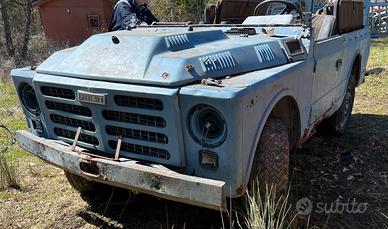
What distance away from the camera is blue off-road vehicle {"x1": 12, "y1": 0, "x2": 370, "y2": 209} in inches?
106

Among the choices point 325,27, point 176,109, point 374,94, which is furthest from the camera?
point 374,94

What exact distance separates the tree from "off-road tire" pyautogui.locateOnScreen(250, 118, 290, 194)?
14.9 metres

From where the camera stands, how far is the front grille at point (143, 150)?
2.91 meters

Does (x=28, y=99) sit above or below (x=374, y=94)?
above

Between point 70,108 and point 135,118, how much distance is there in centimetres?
60

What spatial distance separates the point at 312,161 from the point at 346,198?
3.19ft

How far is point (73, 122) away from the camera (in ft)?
10.8

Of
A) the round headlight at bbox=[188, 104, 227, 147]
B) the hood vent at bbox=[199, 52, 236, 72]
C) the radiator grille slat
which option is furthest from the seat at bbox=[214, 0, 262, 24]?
the round headlight at bbox=[188, 104, 227, 147]

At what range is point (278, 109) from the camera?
11.3ft

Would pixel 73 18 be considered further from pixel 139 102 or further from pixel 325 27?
pixel 139 102

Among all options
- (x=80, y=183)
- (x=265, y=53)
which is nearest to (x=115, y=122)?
(x=265, y=53)

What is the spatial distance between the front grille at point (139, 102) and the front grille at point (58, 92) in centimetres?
43

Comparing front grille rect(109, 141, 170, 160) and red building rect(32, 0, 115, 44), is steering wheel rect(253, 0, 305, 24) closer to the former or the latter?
front grille rect(109, 141, 170, 160)

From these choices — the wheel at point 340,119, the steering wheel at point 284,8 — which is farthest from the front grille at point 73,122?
the wheel at point 340,119
